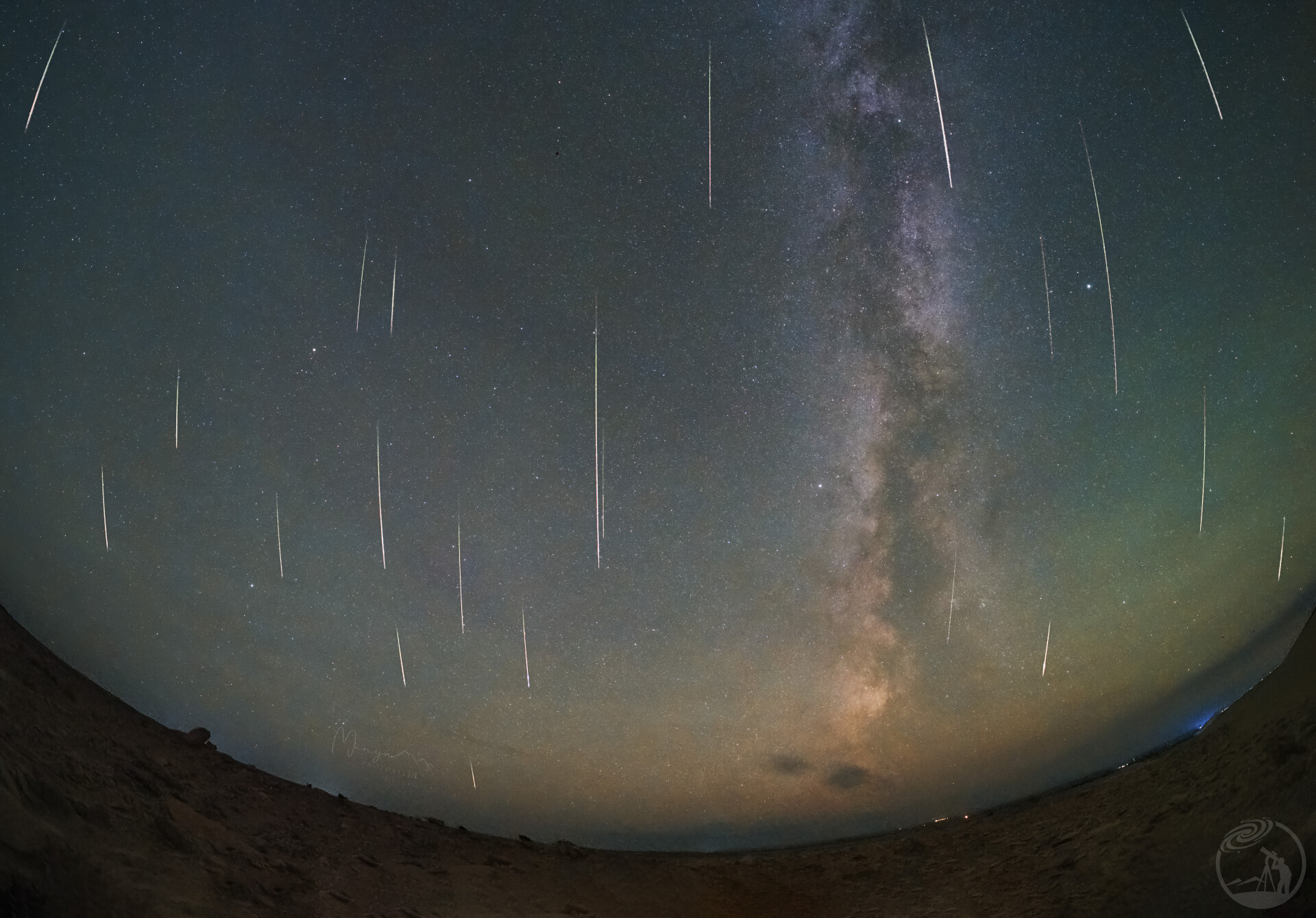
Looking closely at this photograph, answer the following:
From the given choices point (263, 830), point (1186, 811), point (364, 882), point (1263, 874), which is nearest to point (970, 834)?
point (1186, 811)

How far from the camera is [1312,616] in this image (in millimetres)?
18109

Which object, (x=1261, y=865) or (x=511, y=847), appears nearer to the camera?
(x=1261, y=865)

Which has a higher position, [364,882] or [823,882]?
[823,882]

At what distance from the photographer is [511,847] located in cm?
2069

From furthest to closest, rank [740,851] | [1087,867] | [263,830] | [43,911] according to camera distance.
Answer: [740,851]
[263,830]
[1087,867]
[43,911]

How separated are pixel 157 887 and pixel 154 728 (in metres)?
9.92

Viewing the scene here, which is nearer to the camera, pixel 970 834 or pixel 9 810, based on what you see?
pixel 9 810

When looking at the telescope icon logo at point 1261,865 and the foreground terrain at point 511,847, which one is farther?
the foreground terrain at point 511,847

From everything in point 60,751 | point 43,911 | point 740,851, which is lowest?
point 43,911

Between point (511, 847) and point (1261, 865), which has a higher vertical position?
point (1261, 865)

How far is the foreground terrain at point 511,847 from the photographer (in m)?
10.4

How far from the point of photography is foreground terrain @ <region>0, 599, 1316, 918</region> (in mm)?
10383

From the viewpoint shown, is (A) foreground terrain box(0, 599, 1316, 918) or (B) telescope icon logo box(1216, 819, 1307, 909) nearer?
(B) telescope icon logo box(1216, 819, 1307, 909)

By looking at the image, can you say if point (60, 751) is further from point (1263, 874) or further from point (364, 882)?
point (1263, 874)
